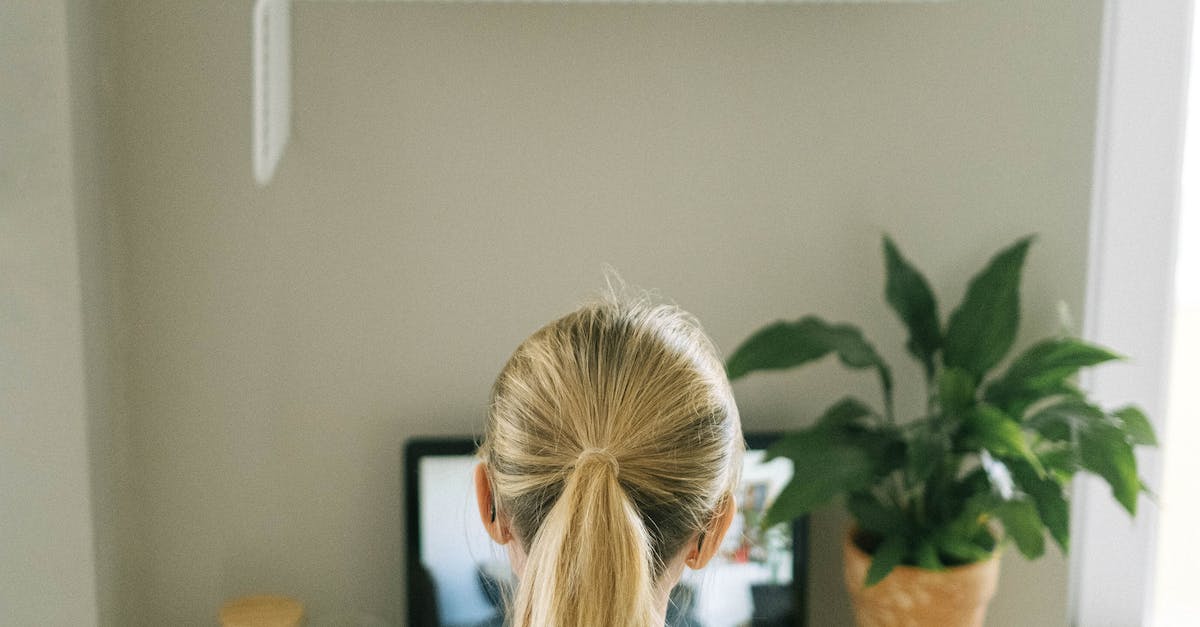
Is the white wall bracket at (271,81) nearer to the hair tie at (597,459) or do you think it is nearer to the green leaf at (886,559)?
the hair tie at (597,459)

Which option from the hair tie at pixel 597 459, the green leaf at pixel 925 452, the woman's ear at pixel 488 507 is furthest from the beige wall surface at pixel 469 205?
the hair tie at pixel 597 459

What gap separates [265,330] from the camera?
5.32ft

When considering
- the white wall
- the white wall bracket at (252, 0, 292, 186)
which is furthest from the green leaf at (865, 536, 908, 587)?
the white wall

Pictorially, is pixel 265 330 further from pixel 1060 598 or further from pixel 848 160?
pixel 1060 598

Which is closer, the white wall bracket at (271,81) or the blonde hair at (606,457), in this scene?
the blonde hair at (606,457)

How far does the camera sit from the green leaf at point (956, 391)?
1539 millimetres

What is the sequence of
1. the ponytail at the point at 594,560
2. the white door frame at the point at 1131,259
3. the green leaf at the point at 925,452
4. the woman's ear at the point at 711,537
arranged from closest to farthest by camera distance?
the ponytail at the point at 594,560 < the woman's ear at the point at 711,537 < the green leaf at the point at 925,452 < the white door frame at the point at 1131,259

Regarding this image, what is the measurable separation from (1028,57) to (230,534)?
1496 millimetres

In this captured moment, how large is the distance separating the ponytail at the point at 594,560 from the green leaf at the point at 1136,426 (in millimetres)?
994

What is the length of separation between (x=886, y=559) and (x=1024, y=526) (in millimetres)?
194

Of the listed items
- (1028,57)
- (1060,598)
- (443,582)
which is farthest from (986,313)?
(443,582)

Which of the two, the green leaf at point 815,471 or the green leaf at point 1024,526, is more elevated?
the green leaf at point 815,471

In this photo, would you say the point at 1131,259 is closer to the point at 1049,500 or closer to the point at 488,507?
the point at 1049,500

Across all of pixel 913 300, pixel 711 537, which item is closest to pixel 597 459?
pixel 711 537
